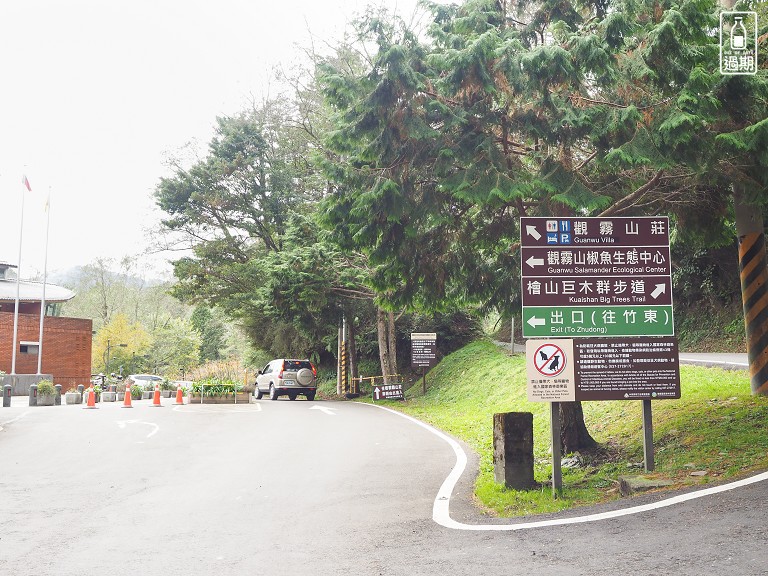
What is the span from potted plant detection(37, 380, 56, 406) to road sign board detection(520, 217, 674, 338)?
23340 millimetres

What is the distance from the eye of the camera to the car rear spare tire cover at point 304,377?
1113 inches

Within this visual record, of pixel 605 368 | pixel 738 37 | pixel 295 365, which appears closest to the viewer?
pixel 738 37

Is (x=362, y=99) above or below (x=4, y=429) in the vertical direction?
above

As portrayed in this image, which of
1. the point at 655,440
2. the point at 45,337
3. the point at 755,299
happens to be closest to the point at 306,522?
the point at 655,440

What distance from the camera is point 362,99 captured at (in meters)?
8.34

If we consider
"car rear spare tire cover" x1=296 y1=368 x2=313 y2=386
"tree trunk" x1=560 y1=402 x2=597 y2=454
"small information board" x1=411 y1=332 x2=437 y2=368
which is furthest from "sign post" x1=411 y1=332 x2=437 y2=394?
"tree trunk" x1=560 y1=402 x2=597 y2=454

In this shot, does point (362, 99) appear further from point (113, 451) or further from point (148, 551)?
point (113, 451)

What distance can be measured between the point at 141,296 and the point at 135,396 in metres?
36.8

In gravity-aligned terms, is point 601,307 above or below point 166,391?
above

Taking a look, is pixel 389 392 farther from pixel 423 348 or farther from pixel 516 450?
pixel 516 450

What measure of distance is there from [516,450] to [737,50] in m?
5.32

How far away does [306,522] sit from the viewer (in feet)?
22.4

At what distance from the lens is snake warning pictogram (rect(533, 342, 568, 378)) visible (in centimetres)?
779

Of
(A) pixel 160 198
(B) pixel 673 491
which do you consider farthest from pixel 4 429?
(A) pixel 160 198
